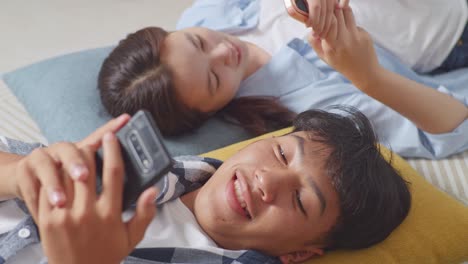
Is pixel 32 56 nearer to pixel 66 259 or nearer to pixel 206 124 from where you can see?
pixel 206 124

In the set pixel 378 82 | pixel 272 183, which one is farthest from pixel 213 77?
pixel 272 183

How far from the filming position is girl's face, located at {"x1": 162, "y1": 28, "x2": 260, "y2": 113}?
1.11 m

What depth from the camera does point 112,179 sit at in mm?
471

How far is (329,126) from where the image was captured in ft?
2.73

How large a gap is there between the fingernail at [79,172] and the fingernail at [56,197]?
0.07 ft

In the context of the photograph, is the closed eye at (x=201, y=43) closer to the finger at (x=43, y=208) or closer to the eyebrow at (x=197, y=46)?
the eyebrow at (x=197, y=46)

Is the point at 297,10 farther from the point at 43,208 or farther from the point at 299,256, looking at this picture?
the point at 43,208

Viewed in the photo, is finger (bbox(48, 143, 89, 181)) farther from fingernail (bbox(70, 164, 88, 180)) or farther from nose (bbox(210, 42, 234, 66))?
nose (bbox(210, 42, 234, 66))

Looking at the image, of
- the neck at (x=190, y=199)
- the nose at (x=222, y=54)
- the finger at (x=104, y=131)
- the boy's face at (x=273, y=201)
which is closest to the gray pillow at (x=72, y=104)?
the nose at (x=222, y=54)

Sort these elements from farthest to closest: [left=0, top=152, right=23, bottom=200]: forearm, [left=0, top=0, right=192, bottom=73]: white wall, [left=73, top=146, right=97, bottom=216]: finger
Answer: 1. [left=0, top=0, right=192, bottom=73]: white wall
2. [left=0, top=152, right=23, bottom=200]: forearm
3. [left=73, top=146, right=97, bottom=216]: finger

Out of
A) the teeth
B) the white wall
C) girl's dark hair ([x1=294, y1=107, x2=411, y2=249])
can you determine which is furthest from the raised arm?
the white wall

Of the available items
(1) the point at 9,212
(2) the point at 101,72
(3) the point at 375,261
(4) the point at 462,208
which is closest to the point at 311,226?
(3) the point at 375,261

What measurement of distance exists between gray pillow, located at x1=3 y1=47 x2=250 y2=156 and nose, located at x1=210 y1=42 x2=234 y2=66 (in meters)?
0.15

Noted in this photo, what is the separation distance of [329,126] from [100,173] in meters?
0.44
